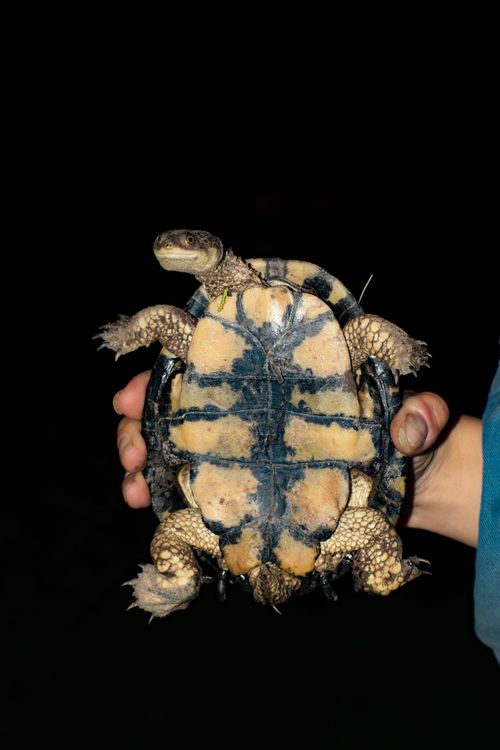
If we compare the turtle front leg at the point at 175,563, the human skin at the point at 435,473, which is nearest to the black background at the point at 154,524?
the human skin at the point at 435,473

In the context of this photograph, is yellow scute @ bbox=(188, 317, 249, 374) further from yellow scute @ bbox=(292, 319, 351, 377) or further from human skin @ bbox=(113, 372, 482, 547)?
human skin @ bbox=(113, 372, 482, 547)

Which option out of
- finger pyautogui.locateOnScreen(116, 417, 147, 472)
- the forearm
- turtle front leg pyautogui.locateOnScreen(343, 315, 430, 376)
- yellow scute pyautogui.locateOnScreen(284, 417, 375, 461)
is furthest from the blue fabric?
finger pyautogui.locateOnScreen(116, 417, 147, 472)

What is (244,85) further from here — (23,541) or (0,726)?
(0,726)

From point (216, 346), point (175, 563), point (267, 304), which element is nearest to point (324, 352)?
point (267, 304)

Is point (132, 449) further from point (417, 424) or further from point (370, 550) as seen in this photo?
point (417, 424)

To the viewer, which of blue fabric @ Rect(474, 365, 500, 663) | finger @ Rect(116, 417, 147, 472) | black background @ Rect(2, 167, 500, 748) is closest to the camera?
blue fabric @ Rect(474, 365, 500, 663)

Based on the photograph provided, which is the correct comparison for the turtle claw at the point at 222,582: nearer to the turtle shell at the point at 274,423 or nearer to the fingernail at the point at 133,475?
the turtle shell at the point at 274,423

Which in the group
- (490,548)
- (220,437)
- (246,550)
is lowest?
(246,550)
